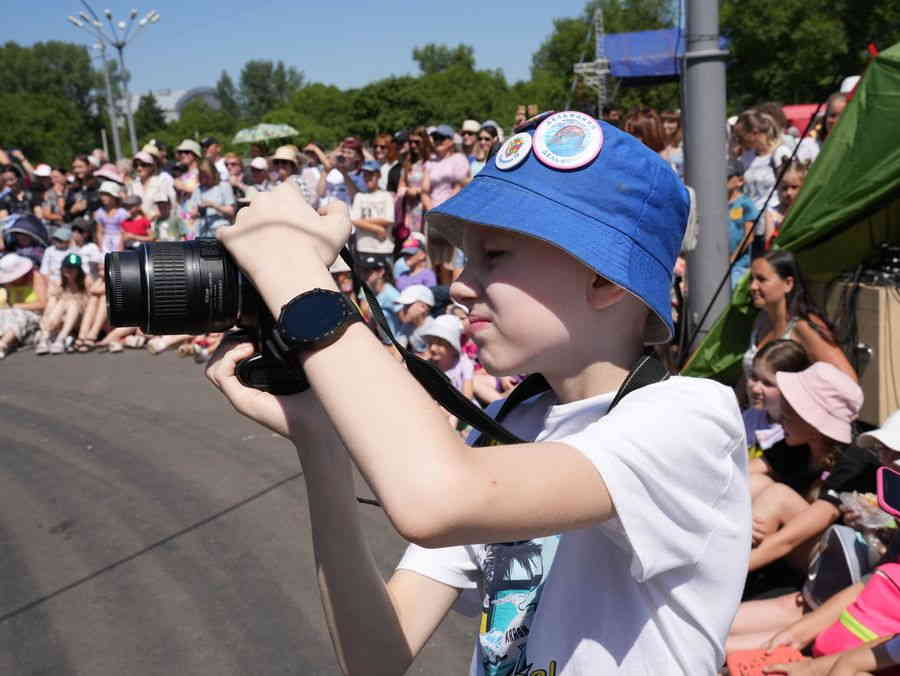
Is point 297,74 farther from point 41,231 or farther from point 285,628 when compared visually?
point 285,628

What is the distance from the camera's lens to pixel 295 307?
3.04ft

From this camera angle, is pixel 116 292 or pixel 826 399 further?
pixel 826 399

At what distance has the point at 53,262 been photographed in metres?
10.2

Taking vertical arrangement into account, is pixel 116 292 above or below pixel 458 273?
above

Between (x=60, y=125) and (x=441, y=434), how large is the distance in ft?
257

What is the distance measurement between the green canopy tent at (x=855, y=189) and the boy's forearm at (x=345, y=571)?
3.66 meters

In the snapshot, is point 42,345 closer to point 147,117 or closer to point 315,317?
point 315,317

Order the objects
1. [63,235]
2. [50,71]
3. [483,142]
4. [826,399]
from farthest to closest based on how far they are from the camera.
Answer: [50,71], [63,235], [483,142], [826,399]

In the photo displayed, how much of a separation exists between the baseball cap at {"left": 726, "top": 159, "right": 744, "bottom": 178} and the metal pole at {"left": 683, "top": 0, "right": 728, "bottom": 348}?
2.13m

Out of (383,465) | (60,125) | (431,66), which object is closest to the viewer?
(383,465)

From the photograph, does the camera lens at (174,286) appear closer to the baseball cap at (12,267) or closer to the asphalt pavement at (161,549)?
the asphalt pavement at (161,549)

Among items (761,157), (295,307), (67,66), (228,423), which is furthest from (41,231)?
(67,66)

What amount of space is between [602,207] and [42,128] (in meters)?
76.7

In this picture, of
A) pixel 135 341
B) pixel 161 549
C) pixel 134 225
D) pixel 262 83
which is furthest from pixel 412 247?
pixel 262 83
